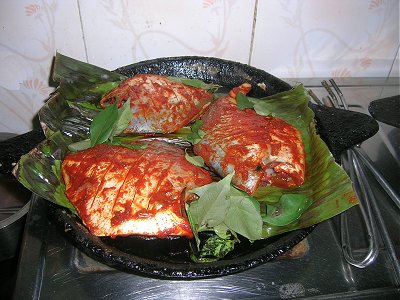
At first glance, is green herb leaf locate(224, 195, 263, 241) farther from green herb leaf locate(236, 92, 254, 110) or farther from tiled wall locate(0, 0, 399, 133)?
tiled wall locate(0, 0, 399, 133)

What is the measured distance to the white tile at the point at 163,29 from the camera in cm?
186

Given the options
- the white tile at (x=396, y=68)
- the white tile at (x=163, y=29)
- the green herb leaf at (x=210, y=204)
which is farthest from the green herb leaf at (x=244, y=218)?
the white tile at (x=396, y=68)

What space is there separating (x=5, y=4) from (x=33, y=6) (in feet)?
0.42

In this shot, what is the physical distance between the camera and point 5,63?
2.01m

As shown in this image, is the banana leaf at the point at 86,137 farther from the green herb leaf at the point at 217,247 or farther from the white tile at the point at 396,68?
the white tile at the point at 396,68

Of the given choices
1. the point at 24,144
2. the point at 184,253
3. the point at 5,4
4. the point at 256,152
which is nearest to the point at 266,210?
the point at 256,152

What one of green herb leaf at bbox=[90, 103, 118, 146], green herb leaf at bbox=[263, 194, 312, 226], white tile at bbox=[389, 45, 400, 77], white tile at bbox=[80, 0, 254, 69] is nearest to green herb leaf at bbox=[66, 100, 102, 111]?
green herb leaf at bbox=[90, 103, 118, 146]

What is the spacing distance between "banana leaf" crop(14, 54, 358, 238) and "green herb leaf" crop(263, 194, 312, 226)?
0.01m

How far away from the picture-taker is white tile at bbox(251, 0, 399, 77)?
6.48 feet

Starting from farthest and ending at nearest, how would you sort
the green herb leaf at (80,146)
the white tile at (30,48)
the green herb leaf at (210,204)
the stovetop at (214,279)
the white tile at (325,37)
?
the white tile at (325,37), the white tile at (30,48), the green herb leaf at (80,146), the stovetop at (214,279), the green herb leaf at (210,204)

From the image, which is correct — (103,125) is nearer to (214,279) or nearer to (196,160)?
(196,160)

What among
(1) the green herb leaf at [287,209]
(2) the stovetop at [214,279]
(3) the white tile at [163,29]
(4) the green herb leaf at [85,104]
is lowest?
(2) the stovetop at [214,279]

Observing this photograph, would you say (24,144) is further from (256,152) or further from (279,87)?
(279,87)

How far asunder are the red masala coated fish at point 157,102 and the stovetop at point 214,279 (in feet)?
1.75
